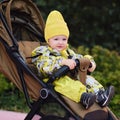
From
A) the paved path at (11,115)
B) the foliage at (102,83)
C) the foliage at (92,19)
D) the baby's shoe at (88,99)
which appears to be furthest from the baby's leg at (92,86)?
the foliage at (92,19)

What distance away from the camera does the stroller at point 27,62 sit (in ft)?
19.5

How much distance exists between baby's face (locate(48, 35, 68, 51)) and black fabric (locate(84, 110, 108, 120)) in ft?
2.61

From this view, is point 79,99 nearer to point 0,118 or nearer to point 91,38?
point 0,118

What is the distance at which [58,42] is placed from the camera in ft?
20.8

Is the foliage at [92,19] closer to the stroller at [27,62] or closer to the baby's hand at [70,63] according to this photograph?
the stroller at [27,62]

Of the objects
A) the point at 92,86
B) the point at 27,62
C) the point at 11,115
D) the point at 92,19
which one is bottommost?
the point at 92,19

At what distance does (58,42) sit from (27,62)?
0.37 m

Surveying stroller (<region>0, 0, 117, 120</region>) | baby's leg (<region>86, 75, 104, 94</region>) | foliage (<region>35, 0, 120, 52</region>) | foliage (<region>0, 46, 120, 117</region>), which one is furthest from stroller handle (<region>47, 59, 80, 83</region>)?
foliage (<region>35, 0, 120, 52</region>)

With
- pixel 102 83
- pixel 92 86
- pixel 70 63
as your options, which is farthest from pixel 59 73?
pixel 102 83

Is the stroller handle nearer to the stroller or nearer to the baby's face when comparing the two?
the stroller

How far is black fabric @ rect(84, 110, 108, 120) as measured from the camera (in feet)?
19.4

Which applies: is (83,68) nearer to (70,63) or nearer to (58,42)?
(70,63)

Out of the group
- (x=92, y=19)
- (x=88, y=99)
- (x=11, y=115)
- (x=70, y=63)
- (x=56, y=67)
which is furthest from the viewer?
(x=92, y=19)

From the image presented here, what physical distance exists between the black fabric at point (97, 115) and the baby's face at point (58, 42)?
31.3 inches
